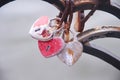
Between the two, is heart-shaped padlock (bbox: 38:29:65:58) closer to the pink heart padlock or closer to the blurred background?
the pink heart padlock

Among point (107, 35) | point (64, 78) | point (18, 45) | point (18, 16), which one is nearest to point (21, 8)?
point (18, 16)

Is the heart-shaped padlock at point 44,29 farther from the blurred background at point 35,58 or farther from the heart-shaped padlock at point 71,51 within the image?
the blurred background at point 35,58

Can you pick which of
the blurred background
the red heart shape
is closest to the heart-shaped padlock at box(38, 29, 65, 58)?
the red heart shape

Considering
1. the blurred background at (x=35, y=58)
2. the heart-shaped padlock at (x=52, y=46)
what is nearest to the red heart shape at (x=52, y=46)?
the heart-shaped padlock at (x=52, y=46)

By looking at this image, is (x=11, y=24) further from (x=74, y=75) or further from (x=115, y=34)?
(x=115, y=34)

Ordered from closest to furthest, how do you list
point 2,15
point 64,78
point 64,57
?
point 64,57
point 64,78
point 2,15

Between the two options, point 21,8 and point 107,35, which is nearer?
point 107,35

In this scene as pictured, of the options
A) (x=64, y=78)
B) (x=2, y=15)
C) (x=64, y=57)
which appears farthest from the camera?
(x=2, y=15)

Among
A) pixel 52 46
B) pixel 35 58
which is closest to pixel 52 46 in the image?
pixel 52 46
